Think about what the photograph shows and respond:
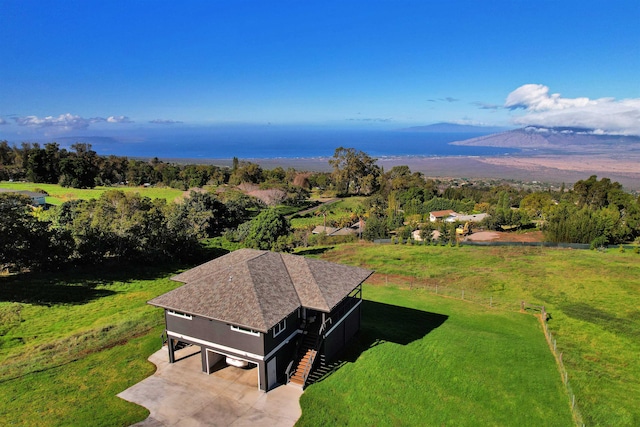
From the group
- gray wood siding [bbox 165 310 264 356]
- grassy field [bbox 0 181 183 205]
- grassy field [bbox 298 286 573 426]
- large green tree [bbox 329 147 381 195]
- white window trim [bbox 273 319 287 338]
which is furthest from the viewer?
large green tree [bbox 329 147 381 195]

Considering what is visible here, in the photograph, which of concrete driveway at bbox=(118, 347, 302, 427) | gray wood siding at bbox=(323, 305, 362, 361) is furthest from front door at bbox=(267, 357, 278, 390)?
gray wood siding at bbox=(323, 305, 362, 361)

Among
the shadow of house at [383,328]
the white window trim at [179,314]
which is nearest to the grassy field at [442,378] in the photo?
the shadow of house at [383,328]

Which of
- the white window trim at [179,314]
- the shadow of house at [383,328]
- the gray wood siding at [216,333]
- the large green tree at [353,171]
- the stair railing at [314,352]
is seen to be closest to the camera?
the gray wood siding at [216,333]

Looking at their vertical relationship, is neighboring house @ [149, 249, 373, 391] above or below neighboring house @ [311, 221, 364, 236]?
above

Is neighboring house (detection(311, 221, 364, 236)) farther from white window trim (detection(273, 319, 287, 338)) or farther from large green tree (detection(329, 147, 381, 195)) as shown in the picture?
white window trim (detection(273, 319, 287, 338))

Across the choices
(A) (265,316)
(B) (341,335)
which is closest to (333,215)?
(B) (341,335)

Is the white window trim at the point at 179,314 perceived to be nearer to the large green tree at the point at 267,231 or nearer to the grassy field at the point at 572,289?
the grassy field at the point at 572,289

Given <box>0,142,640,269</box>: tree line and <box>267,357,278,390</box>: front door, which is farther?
<box>0,142,640,269</box>: tree line

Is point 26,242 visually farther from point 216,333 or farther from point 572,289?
point 572,289

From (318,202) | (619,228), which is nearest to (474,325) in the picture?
(619,228)
